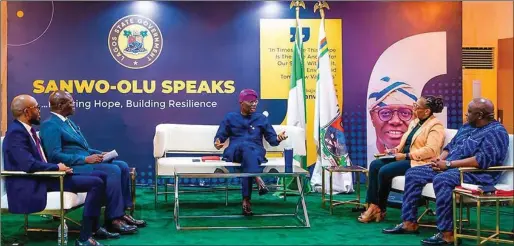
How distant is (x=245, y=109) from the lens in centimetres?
640

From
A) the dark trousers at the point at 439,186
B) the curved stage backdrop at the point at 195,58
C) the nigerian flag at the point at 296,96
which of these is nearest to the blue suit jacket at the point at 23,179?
the dark trousers at the point at 439,186

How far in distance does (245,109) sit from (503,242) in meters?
2.87

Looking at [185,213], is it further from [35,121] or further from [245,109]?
[35,121]

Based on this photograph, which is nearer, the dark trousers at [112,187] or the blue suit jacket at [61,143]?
the blue suit jacket at [61,143]

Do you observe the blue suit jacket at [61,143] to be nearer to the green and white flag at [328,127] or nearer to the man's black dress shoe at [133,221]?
the man's black dress shoe at [133,221]

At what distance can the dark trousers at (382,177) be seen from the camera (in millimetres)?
5418

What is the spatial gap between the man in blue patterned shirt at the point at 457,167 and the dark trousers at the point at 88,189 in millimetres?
2289

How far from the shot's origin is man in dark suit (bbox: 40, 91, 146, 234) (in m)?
4.82

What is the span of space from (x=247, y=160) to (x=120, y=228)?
1.35 m

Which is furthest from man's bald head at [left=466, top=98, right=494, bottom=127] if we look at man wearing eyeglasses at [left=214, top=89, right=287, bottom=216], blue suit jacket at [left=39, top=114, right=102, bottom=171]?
blue suit jacket at [left=39, top=114, right=102, bottom=171]

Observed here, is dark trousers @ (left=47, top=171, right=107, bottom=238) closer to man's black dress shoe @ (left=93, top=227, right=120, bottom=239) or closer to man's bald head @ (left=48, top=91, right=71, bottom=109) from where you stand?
man's black dress shoe @ (left=93, top=227, right=120, bottom=239)

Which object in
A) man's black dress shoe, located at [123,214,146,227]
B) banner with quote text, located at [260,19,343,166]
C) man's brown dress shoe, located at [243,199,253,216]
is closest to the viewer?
man's black dress shoe, located at [123,214,146,227]

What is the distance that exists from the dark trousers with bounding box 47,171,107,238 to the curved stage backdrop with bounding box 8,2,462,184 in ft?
11.1

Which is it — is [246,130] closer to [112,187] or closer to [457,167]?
[112,187]
